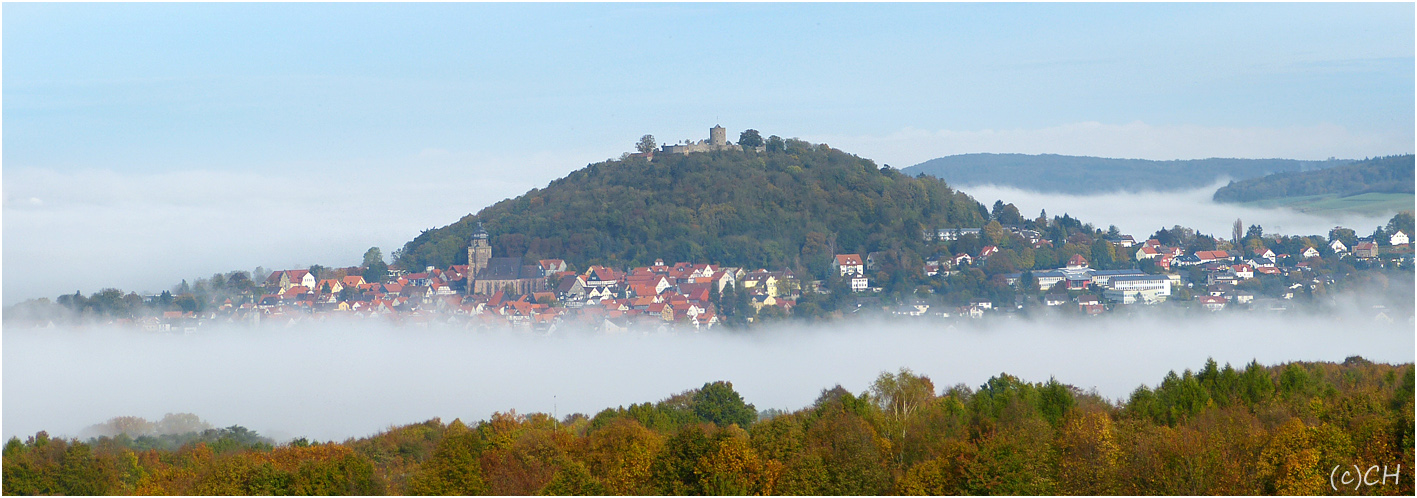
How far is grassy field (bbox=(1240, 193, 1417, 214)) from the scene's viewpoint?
9281 centimetres

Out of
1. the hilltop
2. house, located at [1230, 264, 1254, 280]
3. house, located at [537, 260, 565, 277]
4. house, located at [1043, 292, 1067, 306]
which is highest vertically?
the hilltop

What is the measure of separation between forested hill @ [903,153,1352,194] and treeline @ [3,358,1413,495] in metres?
87.4

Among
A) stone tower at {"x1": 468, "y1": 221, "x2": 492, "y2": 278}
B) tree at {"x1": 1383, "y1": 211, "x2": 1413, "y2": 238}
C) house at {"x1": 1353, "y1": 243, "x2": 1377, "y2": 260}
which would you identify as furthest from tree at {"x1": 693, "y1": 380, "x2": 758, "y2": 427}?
house at {"x1": 1353, "y1": 243, "x2": 1377, "y2": 260}

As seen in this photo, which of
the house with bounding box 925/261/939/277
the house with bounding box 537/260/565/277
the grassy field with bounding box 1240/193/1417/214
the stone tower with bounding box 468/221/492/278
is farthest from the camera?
the stone tower with bounding box 468/221/492/278

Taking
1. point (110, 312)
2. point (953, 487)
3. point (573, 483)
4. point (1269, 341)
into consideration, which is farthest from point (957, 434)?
point (110, 312)

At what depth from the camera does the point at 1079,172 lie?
116 meters

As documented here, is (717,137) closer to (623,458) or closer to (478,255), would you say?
(478,255)

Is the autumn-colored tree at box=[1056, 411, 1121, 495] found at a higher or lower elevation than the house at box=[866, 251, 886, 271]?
lower

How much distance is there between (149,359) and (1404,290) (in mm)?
83984

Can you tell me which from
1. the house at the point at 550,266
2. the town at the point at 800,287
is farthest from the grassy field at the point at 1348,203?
the house at the point at 550,266

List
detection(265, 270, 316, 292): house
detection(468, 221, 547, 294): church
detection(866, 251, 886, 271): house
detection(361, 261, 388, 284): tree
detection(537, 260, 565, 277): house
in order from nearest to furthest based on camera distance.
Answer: detection(468, 221, 547, 294): church
detection(537, 260, 565, 277): house
detection(866, 251, 886, 271): house
detection(265, 270, 316, 292): house
detection(361, 261, 388, 284): tree

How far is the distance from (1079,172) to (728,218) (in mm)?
31331

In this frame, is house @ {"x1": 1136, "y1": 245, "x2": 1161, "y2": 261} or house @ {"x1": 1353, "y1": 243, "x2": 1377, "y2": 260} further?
house @ {"x1": 1136, "y1": 245, "x2": 1161, "y2": 261}

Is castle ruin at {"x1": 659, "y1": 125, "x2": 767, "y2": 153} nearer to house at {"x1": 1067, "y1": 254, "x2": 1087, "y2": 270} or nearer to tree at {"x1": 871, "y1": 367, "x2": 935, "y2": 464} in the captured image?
house at {"x1": 1067, "y1": 254, "x2": 1087, "y2": 270}
